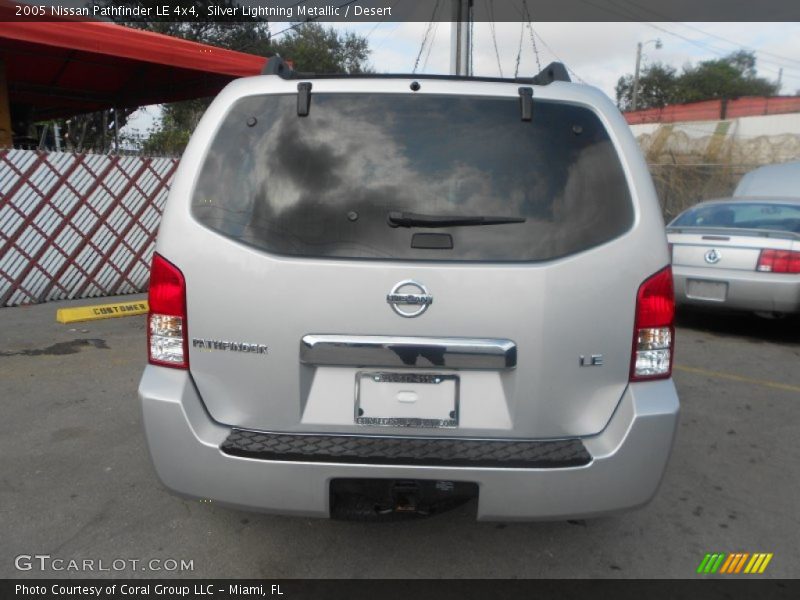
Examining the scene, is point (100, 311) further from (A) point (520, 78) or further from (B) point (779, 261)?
(B) point (779, 261)

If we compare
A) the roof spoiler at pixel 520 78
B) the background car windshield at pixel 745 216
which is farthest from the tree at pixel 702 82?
the roof spoiler at pixel 520 78

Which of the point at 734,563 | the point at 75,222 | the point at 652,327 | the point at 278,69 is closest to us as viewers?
the point at 652,327

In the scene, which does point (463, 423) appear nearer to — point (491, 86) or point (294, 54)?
point (491, 86)

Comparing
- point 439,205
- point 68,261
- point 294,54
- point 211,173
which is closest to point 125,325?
point 68,261

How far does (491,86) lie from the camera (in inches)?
91.6

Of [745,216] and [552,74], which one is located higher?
[552,74]

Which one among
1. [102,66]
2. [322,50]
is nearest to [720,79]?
[322,50]

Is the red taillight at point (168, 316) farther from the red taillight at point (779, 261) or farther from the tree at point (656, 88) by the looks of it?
the tree at point (656, 88)

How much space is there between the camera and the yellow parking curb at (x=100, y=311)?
7.05 m

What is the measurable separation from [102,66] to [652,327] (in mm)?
12923

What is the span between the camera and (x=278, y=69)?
2.46 meters

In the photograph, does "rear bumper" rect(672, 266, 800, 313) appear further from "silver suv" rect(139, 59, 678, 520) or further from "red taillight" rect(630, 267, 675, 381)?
"silver suv" rect(139, 59, 678, 520)
